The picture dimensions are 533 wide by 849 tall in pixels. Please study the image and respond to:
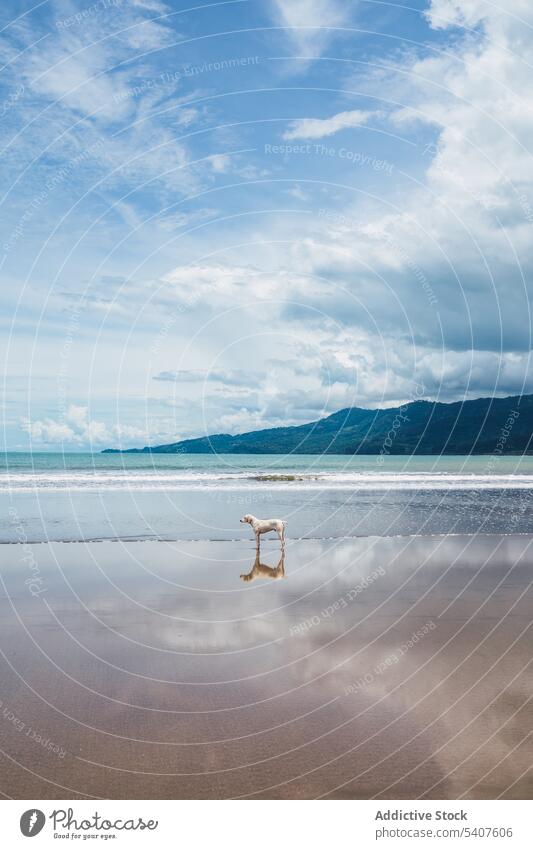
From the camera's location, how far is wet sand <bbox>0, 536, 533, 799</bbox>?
549 cm

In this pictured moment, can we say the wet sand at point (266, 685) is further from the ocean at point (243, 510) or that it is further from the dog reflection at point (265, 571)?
the ocean at point (243, 510)

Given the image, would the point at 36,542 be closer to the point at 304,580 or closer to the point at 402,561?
the point at 304,580

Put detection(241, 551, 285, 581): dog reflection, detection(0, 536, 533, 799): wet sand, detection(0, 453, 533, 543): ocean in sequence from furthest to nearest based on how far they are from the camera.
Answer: detection(0, 453, 533, 543): ocean
detection(241, 551, 285, 581): dog reflection
detection(0, 536, 533, 799): wet sand

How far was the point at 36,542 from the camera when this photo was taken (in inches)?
747

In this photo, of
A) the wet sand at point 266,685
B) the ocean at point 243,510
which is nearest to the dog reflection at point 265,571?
the wet sand at point 266,685

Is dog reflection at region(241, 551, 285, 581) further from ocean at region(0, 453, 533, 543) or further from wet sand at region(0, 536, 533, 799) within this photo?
ocean at region(0, 453, 533, 543)

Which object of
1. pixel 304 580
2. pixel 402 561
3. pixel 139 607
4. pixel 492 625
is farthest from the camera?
pixel 402 561

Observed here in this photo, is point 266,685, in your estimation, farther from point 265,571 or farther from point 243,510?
point 243,510

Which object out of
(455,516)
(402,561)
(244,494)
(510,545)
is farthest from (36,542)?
(244,494)

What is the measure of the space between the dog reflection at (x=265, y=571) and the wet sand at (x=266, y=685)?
0.11 meters

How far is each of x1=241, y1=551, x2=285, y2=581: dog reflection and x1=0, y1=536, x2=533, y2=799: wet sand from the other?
11 centimetres

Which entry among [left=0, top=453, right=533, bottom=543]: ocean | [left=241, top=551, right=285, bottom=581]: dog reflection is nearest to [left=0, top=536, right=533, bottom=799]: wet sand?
[left=241, top=551, right=285, bottom=581]: dog reflection

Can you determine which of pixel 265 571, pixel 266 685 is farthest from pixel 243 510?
pixel 266 685

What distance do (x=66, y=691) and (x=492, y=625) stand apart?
21.7 feet
